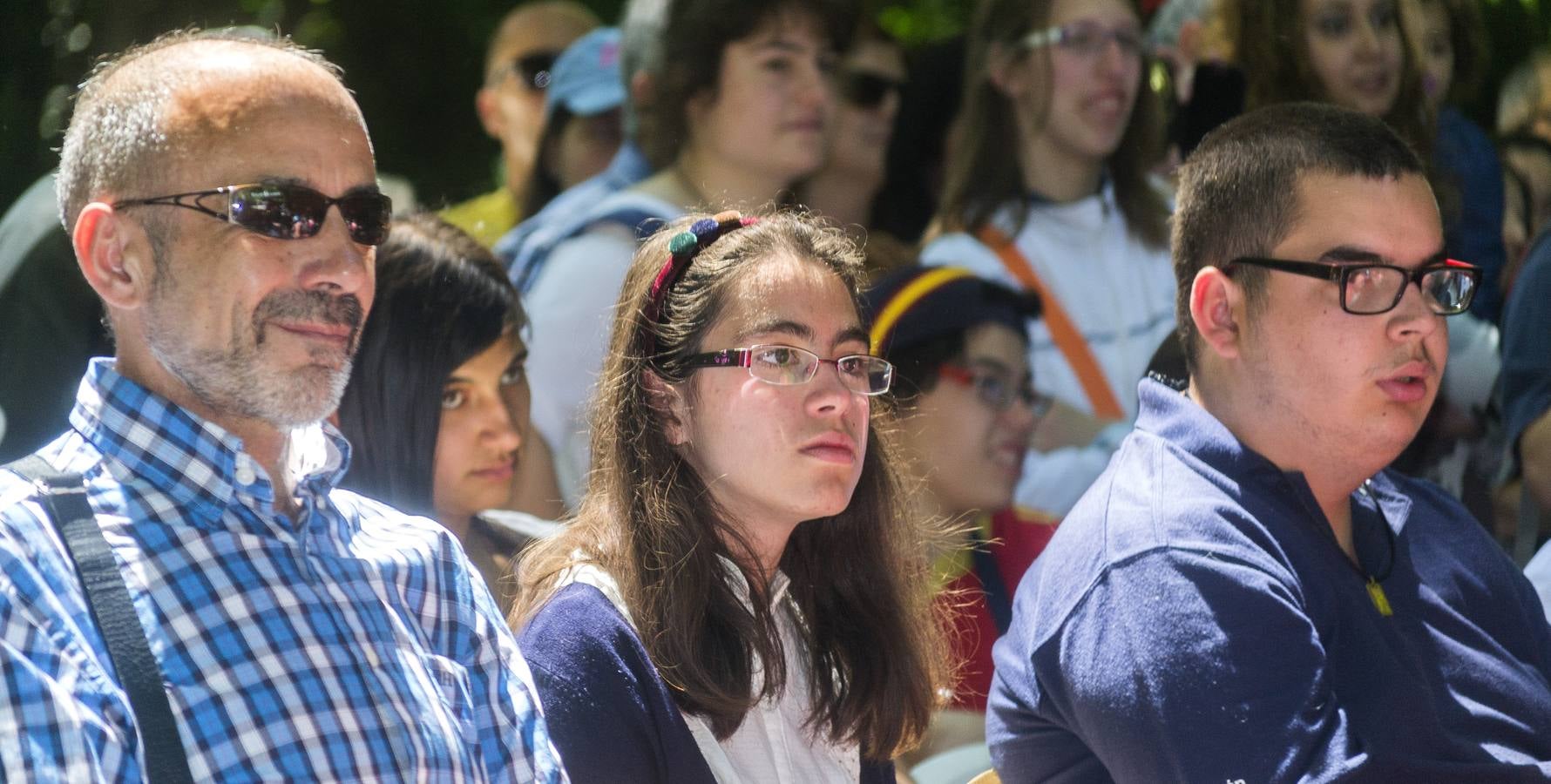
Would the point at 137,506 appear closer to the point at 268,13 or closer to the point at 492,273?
the point at 492,273

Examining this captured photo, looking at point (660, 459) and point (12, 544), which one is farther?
point (660, 459)

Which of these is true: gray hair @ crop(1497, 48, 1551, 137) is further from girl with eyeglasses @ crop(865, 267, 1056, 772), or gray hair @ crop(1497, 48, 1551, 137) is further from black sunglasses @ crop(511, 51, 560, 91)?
black sunglasses @ crop(511, 51, 560, 91)

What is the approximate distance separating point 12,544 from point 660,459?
0.95 metres

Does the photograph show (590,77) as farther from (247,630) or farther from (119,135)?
(247,630)

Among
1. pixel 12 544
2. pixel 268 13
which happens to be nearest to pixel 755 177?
pixel 268 13

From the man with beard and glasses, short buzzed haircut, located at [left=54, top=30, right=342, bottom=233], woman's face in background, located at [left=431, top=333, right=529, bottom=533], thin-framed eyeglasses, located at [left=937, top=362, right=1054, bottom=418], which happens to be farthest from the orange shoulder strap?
short buzzed haircut, located at [left=54, top=30, right=342, bottom=233]

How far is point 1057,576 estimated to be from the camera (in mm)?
2371

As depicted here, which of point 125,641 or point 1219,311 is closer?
point 125,641

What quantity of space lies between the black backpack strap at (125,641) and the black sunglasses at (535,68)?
2.30 metres

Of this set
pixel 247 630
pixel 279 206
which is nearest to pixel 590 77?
pixel 279 206

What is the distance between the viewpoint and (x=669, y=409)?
238 centimetres

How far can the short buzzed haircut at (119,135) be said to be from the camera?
72.7 inches

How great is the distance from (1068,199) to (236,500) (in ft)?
8.74

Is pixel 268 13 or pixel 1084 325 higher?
pixel 268 13
